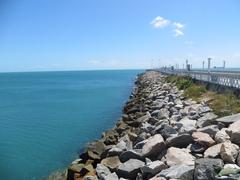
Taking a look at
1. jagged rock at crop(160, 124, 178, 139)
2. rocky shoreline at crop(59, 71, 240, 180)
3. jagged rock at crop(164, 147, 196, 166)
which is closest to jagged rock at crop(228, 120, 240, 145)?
rocky shoreline at crop(59, 71, 240, 180)

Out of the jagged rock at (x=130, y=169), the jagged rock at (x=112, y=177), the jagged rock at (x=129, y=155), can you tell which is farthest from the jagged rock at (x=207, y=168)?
the jagged rock at (x=129, y=155)

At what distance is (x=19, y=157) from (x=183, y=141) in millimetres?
8993

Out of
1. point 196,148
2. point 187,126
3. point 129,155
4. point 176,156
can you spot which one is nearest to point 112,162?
point 129,155

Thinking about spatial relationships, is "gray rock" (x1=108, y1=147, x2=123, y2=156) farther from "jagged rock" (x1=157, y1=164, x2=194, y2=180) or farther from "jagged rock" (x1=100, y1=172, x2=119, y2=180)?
"jagged rock" (x1=157, y1=164, x2=194, y2=180)

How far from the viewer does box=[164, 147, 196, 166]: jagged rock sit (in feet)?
26.1

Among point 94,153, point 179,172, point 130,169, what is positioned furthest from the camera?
point 94,153

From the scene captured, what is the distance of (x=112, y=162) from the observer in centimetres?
965

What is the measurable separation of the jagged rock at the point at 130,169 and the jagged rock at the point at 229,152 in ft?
6.55

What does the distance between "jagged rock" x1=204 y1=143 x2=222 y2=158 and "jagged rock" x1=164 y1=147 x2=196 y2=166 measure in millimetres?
330

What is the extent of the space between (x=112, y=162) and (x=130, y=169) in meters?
1.27

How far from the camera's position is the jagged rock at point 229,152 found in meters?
7.25

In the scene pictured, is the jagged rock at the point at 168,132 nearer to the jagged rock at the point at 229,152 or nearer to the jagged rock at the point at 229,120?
the jagged rock at the point at 229,120

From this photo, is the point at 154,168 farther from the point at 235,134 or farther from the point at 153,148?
the point at 235,134

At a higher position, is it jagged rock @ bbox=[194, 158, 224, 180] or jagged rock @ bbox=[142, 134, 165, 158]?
jagged rock @ bbox=[194, 158, 224, 180]
